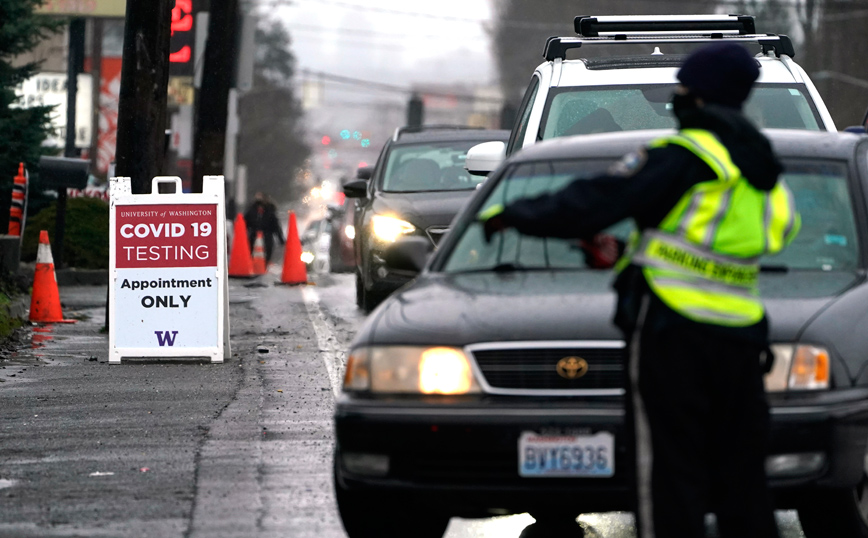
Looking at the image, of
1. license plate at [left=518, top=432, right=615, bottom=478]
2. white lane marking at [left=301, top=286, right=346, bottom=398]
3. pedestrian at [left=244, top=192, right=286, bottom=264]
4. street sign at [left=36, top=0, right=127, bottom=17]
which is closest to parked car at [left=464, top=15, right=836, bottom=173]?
white lane marking at [left=301, top=286, right=346, bottom=398]

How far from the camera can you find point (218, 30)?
21875 mm

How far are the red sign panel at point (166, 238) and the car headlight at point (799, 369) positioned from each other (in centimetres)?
693

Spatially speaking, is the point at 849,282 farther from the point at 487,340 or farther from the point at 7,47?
the point at 7,47

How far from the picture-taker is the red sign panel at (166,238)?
11539 mm

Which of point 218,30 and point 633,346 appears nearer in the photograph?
point 633,346

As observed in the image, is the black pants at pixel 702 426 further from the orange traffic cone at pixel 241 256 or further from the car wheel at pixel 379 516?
the orange traffic cone at pixel 241 256

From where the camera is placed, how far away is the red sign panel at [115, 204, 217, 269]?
37.9ft

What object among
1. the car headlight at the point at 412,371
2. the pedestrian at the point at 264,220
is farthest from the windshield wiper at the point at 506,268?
the pedestrian at the point at 264,220

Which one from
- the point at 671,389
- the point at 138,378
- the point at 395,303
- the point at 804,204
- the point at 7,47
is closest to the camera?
the point at 671,389

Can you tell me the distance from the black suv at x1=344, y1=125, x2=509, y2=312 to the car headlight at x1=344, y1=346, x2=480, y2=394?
26.8ft

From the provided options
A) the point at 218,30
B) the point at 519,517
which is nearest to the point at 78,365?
the point at 519,517

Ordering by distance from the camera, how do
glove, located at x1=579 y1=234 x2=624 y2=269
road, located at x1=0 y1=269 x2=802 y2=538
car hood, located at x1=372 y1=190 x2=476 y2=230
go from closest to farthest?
glove, located at x1=579 y1=234 x2=624 y2=269, road, located at x1=0 y1=269 x2=802 y2=538, car hood, located at x1=372 y1=190 x2=476 y2=230

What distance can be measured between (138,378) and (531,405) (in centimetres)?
603

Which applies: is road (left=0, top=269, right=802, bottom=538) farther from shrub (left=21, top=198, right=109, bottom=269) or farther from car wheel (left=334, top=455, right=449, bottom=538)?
shrub (left=21, top=198, right=109, bottom=269)
